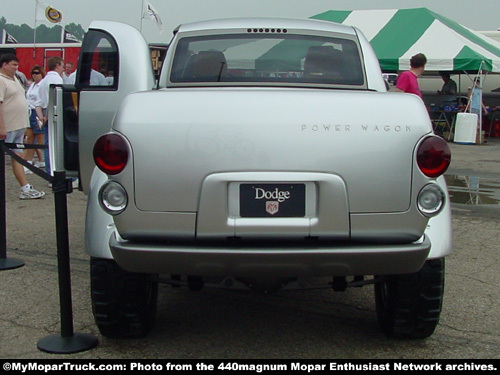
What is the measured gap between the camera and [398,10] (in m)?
20.2

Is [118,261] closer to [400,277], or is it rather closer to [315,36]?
[400,277]

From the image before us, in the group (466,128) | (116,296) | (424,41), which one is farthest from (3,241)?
(424,41)

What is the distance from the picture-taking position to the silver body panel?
318 cm

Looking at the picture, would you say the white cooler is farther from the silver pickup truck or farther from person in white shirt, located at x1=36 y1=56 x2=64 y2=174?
the silver pickup truck

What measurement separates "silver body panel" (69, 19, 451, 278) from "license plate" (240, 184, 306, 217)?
3cm

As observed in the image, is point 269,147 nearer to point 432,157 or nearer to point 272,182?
point 272,182

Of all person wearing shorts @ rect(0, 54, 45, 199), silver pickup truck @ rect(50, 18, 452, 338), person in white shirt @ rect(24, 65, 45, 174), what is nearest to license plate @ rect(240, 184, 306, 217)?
silver pickup truck @ rect(50, 18, 452, 338)

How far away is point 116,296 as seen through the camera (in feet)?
11.8

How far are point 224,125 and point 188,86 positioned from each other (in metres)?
1.28

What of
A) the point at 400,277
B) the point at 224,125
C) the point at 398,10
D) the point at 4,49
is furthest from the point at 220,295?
the point at 4,49

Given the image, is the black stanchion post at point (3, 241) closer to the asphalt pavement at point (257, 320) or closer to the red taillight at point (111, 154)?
the asphalt pavement at point (257, 320)

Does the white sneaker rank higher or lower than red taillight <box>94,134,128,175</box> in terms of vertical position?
lower

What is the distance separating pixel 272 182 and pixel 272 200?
0.27 ft

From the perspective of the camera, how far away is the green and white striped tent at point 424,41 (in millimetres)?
17578
